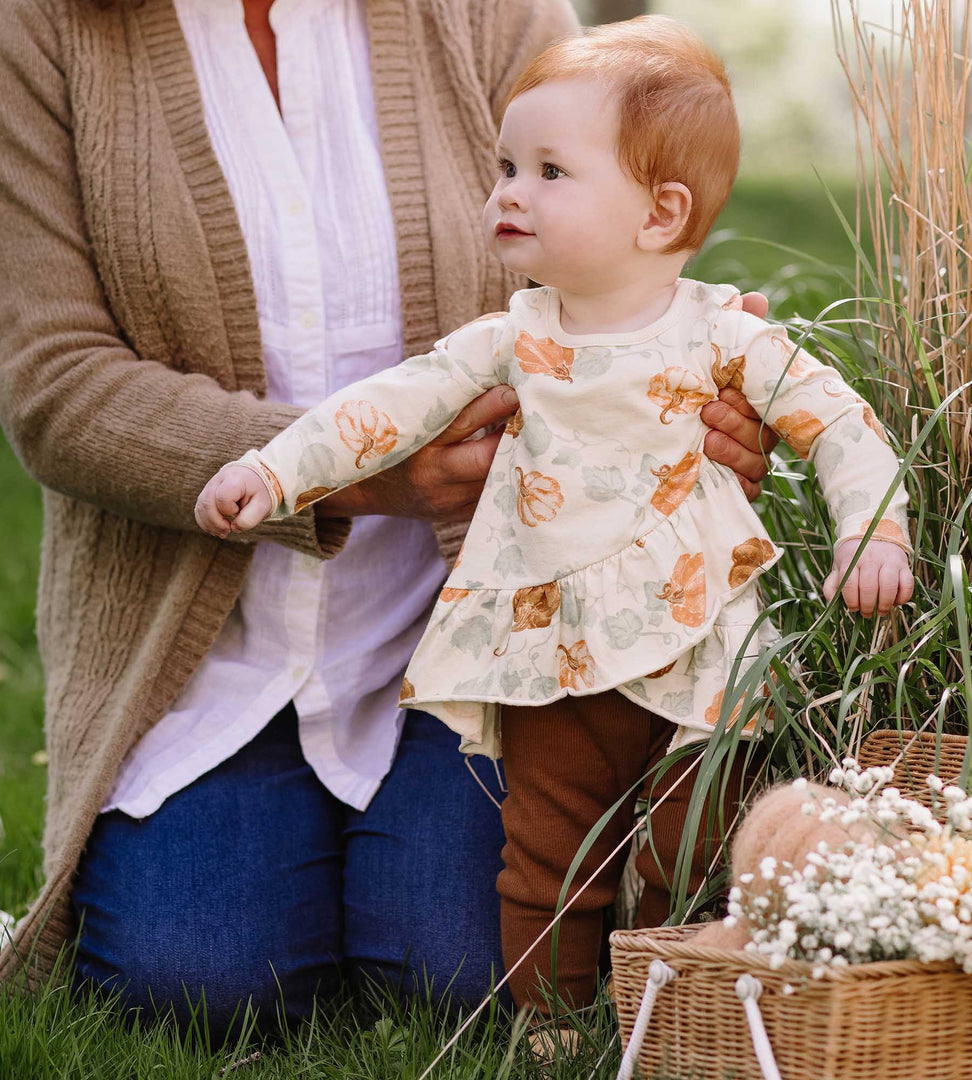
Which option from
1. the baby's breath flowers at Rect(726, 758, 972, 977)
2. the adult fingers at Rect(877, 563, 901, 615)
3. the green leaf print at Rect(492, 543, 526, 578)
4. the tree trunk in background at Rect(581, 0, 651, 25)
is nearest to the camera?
the baby's breath flowers at Rect(726, 758, 972, 977)

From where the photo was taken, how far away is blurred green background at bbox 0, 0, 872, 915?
2316mm

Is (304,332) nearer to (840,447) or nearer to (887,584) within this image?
(840,447)

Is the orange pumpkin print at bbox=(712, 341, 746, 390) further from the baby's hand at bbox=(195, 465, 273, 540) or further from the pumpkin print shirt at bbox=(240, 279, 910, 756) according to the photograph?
the baby's hand at bbox=(195, 465, 273, 540)

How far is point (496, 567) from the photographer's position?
155 centimetres

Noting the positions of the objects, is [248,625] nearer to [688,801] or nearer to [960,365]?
[688,801]

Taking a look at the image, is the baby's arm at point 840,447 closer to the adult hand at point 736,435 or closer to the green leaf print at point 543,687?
the adult hand at point 736,435

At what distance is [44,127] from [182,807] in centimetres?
102

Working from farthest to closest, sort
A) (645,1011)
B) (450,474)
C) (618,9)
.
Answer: (618,9) → (450,474) → (645,1011)

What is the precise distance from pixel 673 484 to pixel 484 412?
0.86 feet

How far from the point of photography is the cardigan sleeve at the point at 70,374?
180cm

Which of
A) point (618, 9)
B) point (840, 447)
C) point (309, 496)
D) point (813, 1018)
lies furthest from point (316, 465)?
point (618, 9)

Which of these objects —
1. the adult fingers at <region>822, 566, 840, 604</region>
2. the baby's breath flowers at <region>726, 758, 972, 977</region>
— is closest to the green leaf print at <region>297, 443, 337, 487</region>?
the adult fingers at <region>822, 566, 840, 604</region>

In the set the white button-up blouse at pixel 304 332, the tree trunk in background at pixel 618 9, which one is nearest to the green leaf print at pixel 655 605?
the white button-up blouse at pixel 304 332

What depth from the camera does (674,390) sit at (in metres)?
1.48
